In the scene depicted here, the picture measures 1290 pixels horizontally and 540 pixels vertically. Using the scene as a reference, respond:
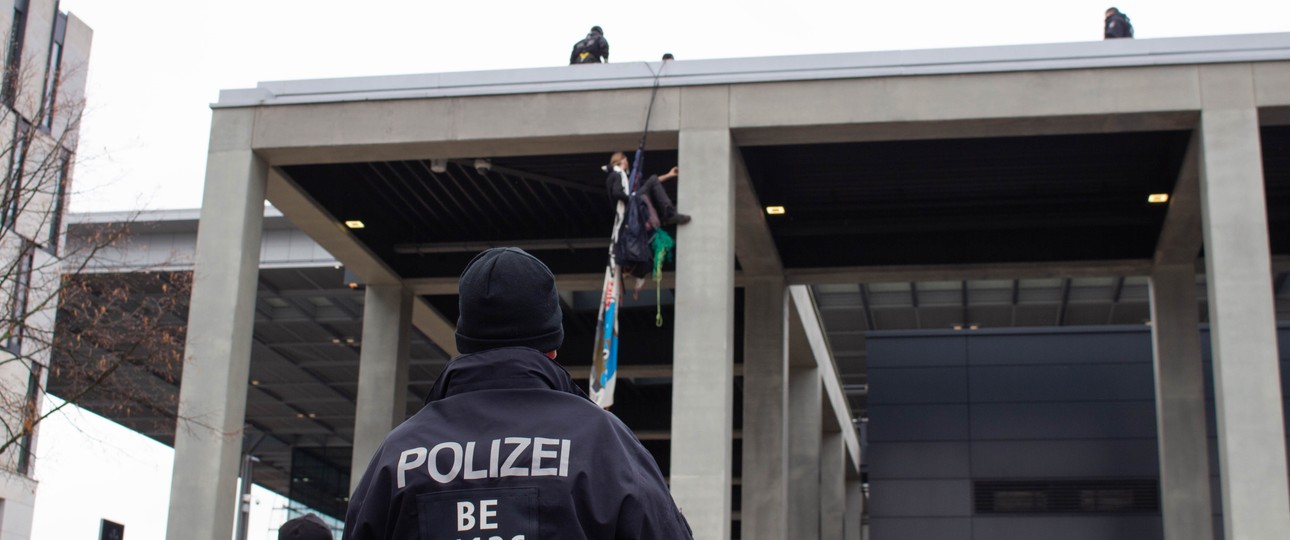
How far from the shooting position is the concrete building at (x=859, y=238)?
18.9 meters

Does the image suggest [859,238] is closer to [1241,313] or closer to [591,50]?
[591,50]

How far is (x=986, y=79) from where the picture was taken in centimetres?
1952

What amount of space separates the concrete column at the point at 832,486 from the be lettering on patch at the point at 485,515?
3387 centimetres

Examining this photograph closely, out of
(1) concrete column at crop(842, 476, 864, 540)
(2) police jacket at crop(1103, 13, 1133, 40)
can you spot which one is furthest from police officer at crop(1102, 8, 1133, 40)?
(1) concrete column at crop(842, 476, 864, 540)

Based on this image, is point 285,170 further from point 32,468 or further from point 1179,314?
point 32,468

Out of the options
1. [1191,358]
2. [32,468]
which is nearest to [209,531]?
[1191,358]

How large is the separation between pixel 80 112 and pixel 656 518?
21.7m

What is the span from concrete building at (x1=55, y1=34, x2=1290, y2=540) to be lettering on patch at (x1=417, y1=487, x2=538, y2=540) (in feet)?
51.9

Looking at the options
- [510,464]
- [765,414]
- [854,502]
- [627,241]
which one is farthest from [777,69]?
[854,502]

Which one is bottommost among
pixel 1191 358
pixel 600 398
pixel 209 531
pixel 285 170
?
pixel 209 531

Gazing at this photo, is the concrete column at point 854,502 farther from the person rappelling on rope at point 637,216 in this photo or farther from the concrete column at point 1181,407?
the person rappelling on rope at point 637,216

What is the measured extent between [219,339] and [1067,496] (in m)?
17.2

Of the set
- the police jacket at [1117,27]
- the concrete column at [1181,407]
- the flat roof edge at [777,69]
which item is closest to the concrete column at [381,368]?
the flat roof edge at [777,69]

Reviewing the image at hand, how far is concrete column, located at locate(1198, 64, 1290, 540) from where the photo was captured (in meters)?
17.6
